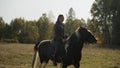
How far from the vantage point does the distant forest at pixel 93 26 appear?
58.6 metres

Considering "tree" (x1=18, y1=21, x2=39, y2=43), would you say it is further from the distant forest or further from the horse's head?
the horse's head

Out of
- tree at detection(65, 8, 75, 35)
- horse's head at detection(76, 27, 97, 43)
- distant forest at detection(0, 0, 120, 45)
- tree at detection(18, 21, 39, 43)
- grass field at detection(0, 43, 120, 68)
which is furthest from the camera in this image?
tree at detection(65, 8, 75, 35)

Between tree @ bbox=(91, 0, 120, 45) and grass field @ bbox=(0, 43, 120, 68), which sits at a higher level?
tree @ bbox=(91, 0, 120, 45)

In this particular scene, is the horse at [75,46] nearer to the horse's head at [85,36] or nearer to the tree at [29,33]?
the horse's head at [85,36]

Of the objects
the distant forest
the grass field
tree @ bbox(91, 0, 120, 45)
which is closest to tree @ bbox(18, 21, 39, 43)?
the distant forest

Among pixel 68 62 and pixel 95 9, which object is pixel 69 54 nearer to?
pixel 68 62

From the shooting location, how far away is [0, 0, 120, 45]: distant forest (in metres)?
58.6

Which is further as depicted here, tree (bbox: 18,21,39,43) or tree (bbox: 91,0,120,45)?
tree (bbox: 18,21,39,43)

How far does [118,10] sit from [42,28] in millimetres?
33833

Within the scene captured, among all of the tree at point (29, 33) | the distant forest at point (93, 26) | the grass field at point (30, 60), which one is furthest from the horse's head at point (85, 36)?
the tree at point (29, 33)

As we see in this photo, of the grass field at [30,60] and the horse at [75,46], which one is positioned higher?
the horse at [75,46]

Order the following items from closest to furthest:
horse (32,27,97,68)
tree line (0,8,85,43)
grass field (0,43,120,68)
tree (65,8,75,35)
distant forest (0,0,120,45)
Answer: horse (32,27,97,68)
grass field (0,43,120,68)
distant forest (0,0,120,45)
tree line (0,8,85,43)
tree (65,8,75,35)

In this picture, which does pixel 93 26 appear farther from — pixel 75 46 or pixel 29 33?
pixel 75 46

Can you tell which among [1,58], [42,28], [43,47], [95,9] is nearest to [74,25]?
[42,28]
